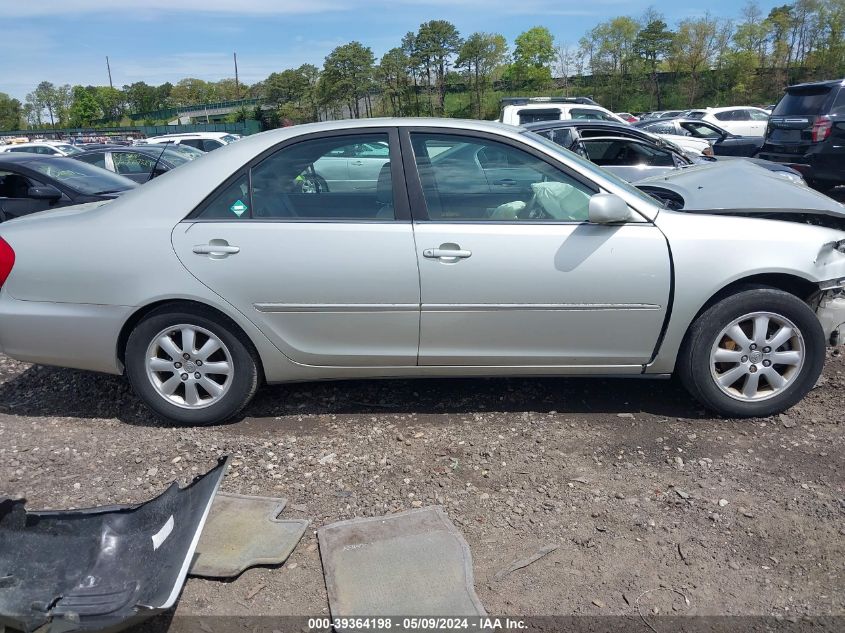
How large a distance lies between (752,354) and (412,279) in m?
1.88

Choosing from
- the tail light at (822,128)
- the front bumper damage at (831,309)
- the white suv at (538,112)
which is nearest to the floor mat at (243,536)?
the front bumper damage at (831,309)

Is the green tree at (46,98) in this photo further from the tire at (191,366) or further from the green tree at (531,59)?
the tire at (191,366)

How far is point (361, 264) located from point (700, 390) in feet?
6.40

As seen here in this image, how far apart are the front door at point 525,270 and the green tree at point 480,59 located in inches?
2510

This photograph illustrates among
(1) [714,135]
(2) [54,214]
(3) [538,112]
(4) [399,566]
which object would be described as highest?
(3) [538,112]

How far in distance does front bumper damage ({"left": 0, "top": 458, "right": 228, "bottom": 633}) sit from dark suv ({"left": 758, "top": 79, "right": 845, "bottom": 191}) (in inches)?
421

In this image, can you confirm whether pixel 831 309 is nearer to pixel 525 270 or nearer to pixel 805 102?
pixel 525 270

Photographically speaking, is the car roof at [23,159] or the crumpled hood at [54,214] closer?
the crumpled hood at [54,214]

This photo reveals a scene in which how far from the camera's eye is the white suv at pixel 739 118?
74.7 feet

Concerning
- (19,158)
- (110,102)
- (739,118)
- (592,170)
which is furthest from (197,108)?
(592,170)

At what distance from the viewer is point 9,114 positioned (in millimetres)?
105875

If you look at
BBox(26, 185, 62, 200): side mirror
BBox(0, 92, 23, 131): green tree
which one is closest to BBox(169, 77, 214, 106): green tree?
BBox(0, 92, 23, 131): green tree

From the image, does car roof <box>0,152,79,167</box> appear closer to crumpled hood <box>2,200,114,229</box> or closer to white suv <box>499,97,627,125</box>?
crumpled hood <box>2,200,114,229</box>

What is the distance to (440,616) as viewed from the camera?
241 centimetres
